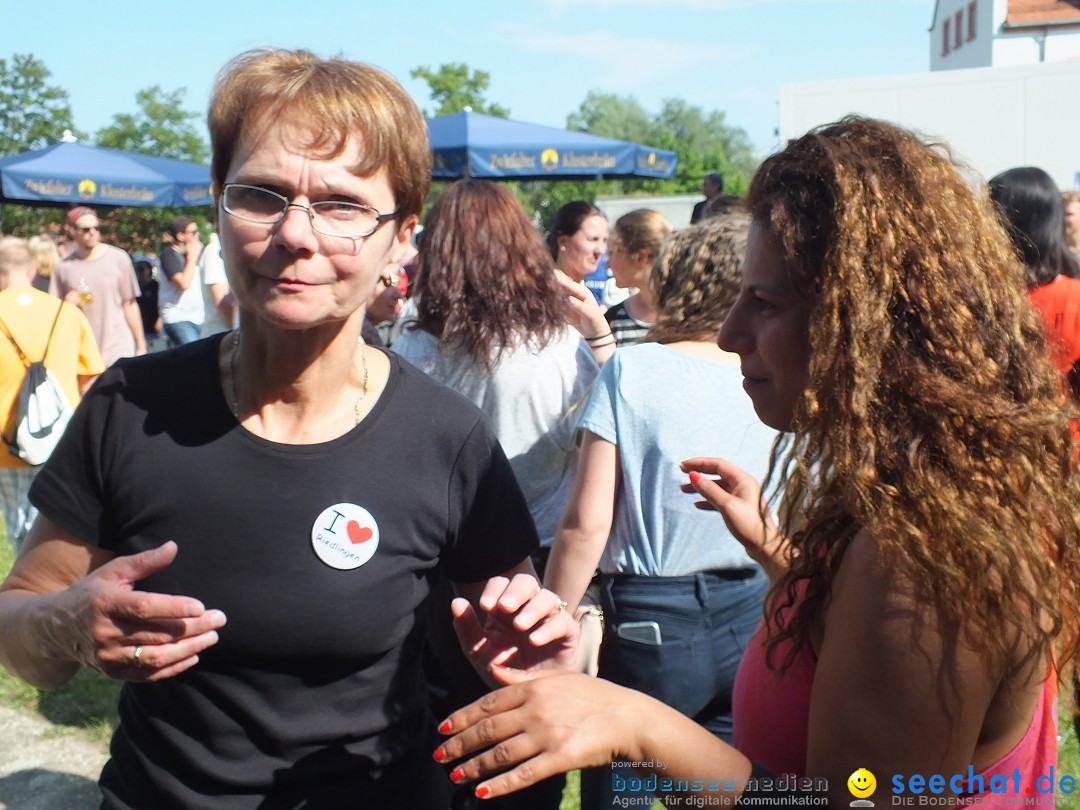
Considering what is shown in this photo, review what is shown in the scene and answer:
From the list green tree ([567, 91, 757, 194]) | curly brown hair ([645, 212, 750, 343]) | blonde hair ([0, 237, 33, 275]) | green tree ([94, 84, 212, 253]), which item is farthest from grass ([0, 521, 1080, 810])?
green tree ([567, 91, 757, 194])

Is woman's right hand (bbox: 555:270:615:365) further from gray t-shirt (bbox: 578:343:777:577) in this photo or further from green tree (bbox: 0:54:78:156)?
green tree (bbox: 0:54:78:156)

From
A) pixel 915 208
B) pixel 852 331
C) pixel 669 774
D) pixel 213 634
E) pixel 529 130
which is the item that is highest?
pixel 529 130

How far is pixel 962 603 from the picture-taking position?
130cm

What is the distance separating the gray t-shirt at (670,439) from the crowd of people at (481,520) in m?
0.69

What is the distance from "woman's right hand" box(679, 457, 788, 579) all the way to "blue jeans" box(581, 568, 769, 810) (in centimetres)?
75

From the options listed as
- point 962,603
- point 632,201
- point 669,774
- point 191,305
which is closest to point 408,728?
point 669,774

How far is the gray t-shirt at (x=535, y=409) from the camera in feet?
11.1

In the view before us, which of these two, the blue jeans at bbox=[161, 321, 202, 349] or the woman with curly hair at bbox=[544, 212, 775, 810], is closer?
the woman with curly hair at bbox=[544, 212, 775, 810]

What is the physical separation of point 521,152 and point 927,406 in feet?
29.6

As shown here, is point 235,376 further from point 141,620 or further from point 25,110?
point 25,110

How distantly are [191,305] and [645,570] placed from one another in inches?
335

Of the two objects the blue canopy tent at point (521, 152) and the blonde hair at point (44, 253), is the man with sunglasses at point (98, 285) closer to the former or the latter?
the blonde hair at point (44, 253)

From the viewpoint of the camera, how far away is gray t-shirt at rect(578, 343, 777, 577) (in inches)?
110

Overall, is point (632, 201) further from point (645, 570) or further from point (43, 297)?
point (645, 570)
